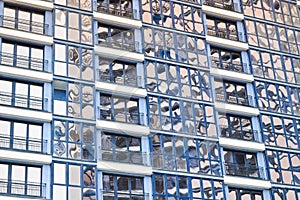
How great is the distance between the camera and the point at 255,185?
29203 mm

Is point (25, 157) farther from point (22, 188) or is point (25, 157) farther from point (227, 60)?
point (227, 60)

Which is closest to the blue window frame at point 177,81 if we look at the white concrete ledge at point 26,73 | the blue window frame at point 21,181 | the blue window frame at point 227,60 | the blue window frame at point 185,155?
the blue window frame at point 227,60

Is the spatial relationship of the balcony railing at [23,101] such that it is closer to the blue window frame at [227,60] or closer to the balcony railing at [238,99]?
the balcony railing at [238,99]

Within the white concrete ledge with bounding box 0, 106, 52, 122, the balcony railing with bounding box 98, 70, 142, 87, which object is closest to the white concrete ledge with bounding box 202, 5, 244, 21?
the balcony railing with bounding box 98, 70, 142, 87

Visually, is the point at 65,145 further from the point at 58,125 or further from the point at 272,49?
the point at 272,49

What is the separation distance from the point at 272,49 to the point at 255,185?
8.59 meters

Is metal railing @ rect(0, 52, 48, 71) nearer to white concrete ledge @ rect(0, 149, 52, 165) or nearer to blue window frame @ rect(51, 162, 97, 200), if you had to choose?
white concrete ledge @ rect(0, 149, 52, 165)

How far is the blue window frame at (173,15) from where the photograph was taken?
31625 millimetres

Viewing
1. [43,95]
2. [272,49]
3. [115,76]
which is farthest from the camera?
[272,49]

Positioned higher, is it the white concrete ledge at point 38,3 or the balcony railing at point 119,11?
the balcony railing at point 119,11

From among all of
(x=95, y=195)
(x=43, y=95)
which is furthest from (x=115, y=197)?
(x=43, y=95)

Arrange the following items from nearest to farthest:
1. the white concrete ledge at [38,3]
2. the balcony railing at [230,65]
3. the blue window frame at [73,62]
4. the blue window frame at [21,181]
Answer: the blue window frame at [21,181] → the blue window frame at [73,62] → the white concrete ledge at [38,3] → the balcony railing at [230,65]

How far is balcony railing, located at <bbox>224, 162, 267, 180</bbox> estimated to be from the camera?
29547mm

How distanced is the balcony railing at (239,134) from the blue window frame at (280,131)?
595mm
